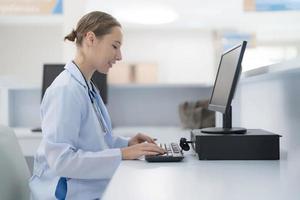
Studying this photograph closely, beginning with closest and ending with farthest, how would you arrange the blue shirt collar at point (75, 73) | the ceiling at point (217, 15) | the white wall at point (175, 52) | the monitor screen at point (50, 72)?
the blue shirt collar at point (75, 73) → the monitor screen at point (50, 72) → the ceiling at point (217, 15) → the white wall at point (175, 52)

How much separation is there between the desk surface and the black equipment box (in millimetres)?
42

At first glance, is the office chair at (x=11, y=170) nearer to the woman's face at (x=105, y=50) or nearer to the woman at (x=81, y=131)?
the woman at (x=81, y=131)

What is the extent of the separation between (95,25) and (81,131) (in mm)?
430

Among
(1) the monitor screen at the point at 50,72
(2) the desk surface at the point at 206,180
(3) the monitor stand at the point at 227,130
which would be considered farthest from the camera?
(1) the monitor screen at the point at 50,72

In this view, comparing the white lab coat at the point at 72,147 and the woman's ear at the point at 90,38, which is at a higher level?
the woman's ear at the point at 90,38

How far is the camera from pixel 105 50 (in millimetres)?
1579

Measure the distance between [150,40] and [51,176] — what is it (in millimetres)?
6242

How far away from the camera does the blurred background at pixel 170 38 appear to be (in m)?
5.85

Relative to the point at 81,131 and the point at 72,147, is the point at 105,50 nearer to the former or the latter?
the point at 81,131

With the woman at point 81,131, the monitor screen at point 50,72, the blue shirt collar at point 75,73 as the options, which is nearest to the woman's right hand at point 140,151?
the woman at point 81,131

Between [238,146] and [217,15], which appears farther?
[217,15]

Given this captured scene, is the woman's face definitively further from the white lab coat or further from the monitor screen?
the monitor screen

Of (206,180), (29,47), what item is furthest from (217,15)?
(206,180)

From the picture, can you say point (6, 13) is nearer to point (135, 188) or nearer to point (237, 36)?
point (135, 188)
